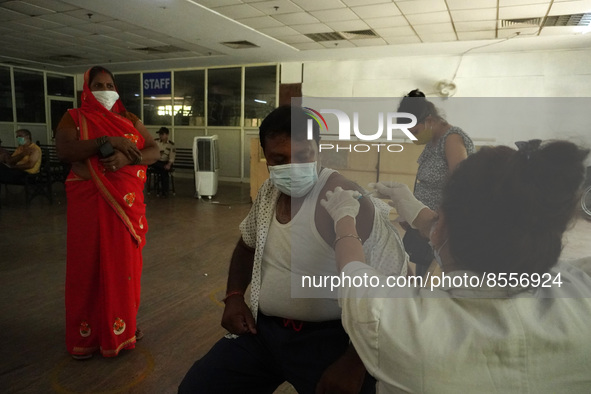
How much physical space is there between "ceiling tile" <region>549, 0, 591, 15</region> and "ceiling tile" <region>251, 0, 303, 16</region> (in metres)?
3.34

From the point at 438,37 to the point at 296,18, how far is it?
2.49m

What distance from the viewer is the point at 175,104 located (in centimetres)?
1091

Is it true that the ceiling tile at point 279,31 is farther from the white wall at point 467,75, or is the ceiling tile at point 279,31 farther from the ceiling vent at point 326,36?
the white wall at point 467,75

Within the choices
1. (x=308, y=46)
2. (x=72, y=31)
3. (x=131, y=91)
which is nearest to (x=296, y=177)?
(x=308, y=46)

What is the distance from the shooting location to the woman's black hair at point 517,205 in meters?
0.60

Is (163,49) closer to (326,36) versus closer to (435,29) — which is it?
(326,36)

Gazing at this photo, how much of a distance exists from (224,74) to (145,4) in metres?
4.59

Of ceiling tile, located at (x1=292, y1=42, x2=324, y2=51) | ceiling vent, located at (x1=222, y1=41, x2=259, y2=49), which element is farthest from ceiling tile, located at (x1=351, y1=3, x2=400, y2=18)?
ceiling vent, located at (x1=222, y1=41, x2=259, y2=49)

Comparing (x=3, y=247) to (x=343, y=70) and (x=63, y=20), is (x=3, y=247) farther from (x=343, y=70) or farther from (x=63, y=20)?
(x=343, y=70)

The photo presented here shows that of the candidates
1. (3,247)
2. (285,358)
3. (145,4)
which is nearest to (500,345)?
(285,358)

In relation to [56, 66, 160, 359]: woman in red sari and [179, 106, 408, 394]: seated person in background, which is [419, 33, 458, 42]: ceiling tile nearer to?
[56, 66, 160, 359]: woman in red sari

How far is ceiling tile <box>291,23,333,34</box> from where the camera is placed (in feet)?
21.3

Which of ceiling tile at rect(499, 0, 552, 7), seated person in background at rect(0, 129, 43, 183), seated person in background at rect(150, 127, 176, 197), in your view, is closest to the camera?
ceiling tile at rect(499, 0, 552, 7)

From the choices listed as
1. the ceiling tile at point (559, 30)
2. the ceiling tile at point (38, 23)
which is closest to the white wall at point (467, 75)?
the ceiling tile at point (559, 30)
